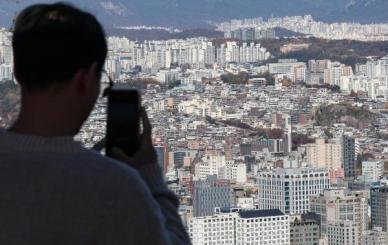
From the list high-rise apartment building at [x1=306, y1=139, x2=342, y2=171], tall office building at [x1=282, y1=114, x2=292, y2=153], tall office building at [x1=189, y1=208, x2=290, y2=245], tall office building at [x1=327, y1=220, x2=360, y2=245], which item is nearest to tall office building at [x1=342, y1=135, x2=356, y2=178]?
high-rise apartment building at [x1=306, y1=139, x2=342, y2=171]

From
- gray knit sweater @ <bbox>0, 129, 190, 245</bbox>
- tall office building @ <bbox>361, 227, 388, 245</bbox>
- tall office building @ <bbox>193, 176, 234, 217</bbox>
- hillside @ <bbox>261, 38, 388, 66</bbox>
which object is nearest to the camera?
gray knit sweater @ <bbox>0, 129, 190, 245</bbox>

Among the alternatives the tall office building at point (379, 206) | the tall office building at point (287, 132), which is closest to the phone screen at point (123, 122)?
the tall office building at point (379, 206)

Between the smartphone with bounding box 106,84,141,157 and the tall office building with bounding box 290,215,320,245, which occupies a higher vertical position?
the smartphone with bounding box 106,84,141,157

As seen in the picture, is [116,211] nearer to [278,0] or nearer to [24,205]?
[24,205]

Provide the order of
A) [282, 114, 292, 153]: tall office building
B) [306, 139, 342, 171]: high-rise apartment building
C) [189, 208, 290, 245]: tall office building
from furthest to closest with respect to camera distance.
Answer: [282, 114, 292, 153]: tall office building → [306, 139, 342, 171]: high-rise apartment building → [189, 208, 290, 245]: tall office building

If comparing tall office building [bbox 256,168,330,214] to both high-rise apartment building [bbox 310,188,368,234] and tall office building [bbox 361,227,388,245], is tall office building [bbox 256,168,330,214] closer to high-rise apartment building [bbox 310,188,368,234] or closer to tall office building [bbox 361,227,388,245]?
high-rise apartment building [bbox 310,188,368,234]

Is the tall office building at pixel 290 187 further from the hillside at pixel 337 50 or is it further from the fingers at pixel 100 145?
the hillside at pixel 337 50

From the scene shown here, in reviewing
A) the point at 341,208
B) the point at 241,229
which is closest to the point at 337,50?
the point at 341,208

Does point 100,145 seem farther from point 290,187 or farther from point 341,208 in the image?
point 290,187
